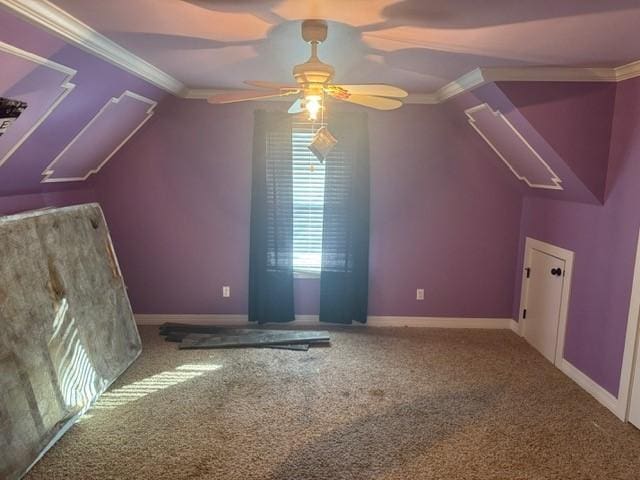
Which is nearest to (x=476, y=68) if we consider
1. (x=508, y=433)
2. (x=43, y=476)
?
(x=508, y=433)

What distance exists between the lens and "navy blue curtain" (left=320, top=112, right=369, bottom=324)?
4.00 meters

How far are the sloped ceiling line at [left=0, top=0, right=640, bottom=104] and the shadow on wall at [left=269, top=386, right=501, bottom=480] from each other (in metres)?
2.17

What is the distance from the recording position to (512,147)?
3.52 metres

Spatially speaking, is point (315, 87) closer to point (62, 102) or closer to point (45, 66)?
point (45, 66)

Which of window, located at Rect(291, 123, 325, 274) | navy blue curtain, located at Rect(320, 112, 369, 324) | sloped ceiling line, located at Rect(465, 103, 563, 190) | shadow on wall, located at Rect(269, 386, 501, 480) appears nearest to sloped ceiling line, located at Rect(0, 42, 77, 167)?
window, located at Rect(291, 123, 325, 274)

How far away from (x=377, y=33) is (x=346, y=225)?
2158mm

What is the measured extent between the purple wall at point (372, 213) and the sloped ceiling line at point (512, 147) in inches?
9.0

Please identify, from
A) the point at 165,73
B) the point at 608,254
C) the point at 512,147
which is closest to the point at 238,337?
the point at 165,73

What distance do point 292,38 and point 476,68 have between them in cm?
128

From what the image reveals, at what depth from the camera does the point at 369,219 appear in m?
4.15

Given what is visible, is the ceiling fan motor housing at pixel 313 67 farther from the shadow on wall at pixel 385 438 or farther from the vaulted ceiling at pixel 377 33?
the shadow on wall at pixel 385 438

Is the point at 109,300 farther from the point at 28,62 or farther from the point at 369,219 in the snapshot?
the point at 369,219

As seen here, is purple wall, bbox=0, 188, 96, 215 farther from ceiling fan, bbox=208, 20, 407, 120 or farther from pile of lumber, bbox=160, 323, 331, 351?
ceiling fan, bbox=208, 20, 407, 120

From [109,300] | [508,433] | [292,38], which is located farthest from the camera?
[109,300]
